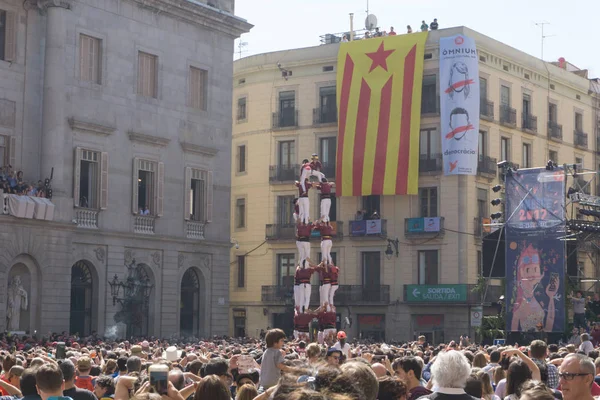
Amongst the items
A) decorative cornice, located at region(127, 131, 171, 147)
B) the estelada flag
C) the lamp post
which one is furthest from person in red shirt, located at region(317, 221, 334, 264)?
the estelada flag

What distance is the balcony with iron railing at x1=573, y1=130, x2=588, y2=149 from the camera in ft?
212

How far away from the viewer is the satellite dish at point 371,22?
6128 centimetres

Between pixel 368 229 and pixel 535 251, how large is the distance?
66.2 feet

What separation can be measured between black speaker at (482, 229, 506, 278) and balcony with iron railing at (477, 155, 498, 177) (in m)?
15.5

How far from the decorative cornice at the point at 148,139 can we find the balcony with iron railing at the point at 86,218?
11.9 ft

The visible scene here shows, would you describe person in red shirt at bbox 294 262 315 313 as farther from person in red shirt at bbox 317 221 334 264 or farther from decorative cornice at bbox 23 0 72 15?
decorative cornice at bbox 23 0 72 15

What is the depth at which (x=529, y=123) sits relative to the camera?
2386 inches

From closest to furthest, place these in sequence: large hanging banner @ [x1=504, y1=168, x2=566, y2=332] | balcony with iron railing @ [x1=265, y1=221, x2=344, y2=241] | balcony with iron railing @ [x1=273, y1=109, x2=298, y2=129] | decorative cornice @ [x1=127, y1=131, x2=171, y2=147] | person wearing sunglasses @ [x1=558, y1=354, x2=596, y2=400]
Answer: person wearing sunglasses @ [x1=558, y1=354, x2=596, y2=400]
large hanging banner @ [x1=504, y1=168, x2=566, y2=332]
decorative cornice @ [x1=127, y1=131, x2=171, y2=147]
balcony with iron railing @ [x1=265, y1=221, x2=344, y2=241]
balcony with iron railing @ [x1=273, y1=109, x2=298, y2=129]

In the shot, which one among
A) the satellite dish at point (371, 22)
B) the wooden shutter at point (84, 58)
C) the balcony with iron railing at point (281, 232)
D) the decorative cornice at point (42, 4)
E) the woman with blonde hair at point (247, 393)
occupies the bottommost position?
the woman with blonde hair at point (247, 393)

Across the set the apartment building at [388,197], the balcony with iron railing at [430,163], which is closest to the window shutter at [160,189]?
the apartment building at [388,197]

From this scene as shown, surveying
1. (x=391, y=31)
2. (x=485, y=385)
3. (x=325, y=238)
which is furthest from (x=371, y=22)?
(x=485, y=385)

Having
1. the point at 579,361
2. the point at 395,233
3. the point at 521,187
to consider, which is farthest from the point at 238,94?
the point at 579,361

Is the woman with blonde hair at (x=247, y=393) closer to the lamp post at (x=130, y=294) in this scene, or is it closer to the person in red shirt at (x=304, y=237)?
the person in red shirt at (x=304, y=237)

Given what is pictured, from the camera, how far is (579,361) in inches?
337
